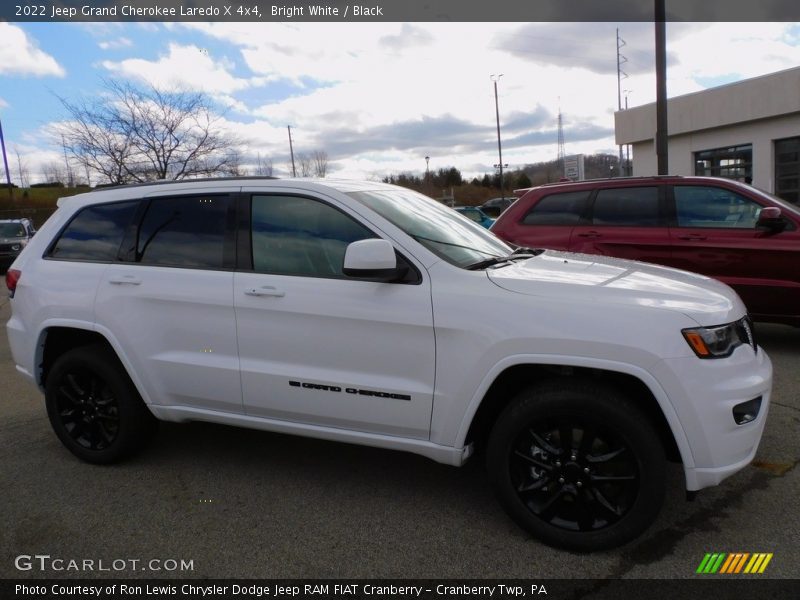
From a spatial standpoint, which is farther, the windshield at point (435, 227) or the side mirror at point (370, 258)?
the windshield at point (435, 227)

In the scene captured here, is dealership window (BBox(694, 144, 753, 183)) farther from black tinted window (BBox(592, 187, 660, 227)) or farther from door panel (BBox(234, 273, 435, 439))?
door panel (BBox(234, 273, 435, 439))

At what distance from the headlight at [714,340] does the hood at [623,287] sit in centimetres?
4

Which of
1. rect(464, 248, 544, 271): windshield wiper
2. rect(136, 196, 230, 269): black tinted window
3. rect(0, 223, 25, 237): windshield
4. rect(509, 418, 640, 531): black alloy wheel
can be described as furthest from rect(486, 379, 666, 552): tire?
rect(0, 223, 25, 237): windshield

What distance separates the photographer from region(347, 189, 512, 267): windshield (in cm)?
334

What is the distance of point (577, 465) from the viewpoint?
9.40 ft

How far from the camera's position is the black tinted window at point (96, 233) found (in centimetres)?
398

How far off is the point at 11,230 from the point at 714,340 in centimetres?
2206

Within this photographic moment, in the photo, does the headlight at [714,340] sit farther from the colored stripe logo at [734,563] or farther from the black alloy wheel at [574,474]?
the colored stripe logo at [734,563]

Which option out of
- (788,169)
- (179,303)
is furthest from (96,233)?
(788,169)

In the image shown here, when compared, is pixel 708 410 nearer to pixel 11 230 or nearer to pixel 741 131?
pixel 11 230

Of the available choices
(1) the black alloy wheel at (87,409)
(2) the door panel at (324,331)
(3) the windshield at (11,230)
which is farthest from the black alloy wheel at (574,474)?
(3) the windshield at (11,230)

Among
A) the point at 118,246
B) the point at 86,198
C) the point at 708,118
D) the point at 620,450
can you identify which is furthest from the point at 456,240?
the point at 708,118

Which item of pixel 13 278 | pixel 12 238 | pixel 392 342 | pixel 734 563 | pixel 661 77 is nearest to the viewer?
pixel 734 563

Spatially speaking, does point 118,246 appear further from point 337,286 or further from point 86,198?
point 337,286
